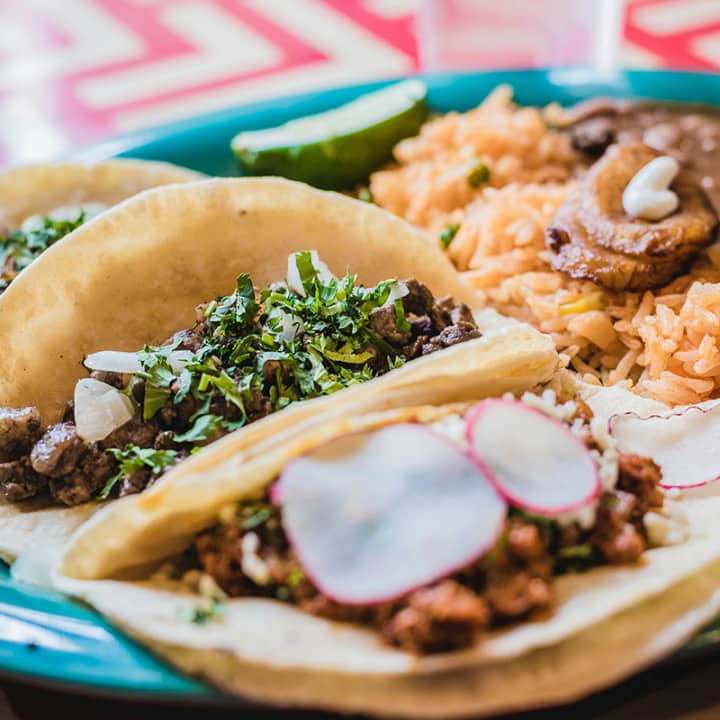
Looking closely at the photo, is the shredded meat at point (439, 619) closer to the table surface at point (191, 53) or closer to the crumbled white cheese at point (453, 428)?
the crumbled white cheese at point (453, 428)

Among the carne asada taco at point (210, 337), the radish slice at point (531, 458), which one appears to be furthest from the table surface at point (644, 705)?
the carne asada taco at point (210, 337)

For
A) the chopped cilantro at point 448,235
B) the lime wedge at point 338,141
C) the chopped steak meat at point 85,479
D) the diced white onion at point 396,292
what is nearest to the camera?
the chopped steak meat at point 85,479

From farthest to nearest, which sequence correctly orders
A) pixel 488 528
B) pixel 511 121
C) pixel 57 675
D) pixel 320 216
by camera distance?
pixel 511 121 → pixel 320 216 → pixel 57 675 → pixel 488 528

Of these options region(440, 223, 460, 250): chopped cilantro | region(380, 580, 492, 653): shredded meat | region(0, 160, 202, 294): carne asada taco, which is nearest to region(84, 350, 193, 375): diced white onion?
region(380, 580, 492, 653): shredded meat

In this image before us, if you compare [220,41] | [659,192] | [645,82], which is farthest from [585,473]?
[220,41]

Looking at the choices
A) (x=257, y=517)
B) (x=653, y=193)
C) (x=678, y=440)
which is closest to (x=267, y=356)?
(x=257, y=517)

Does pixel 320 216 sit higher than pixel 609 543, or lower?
higher

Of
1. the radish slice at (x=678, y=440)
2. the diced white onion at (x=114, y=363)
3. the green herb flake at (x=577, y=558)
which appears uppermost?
the diced white onion at (x=114, y=363)

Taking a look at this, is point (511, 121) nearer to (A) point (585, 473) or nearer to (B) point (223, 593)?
(A) point (585, 473)
